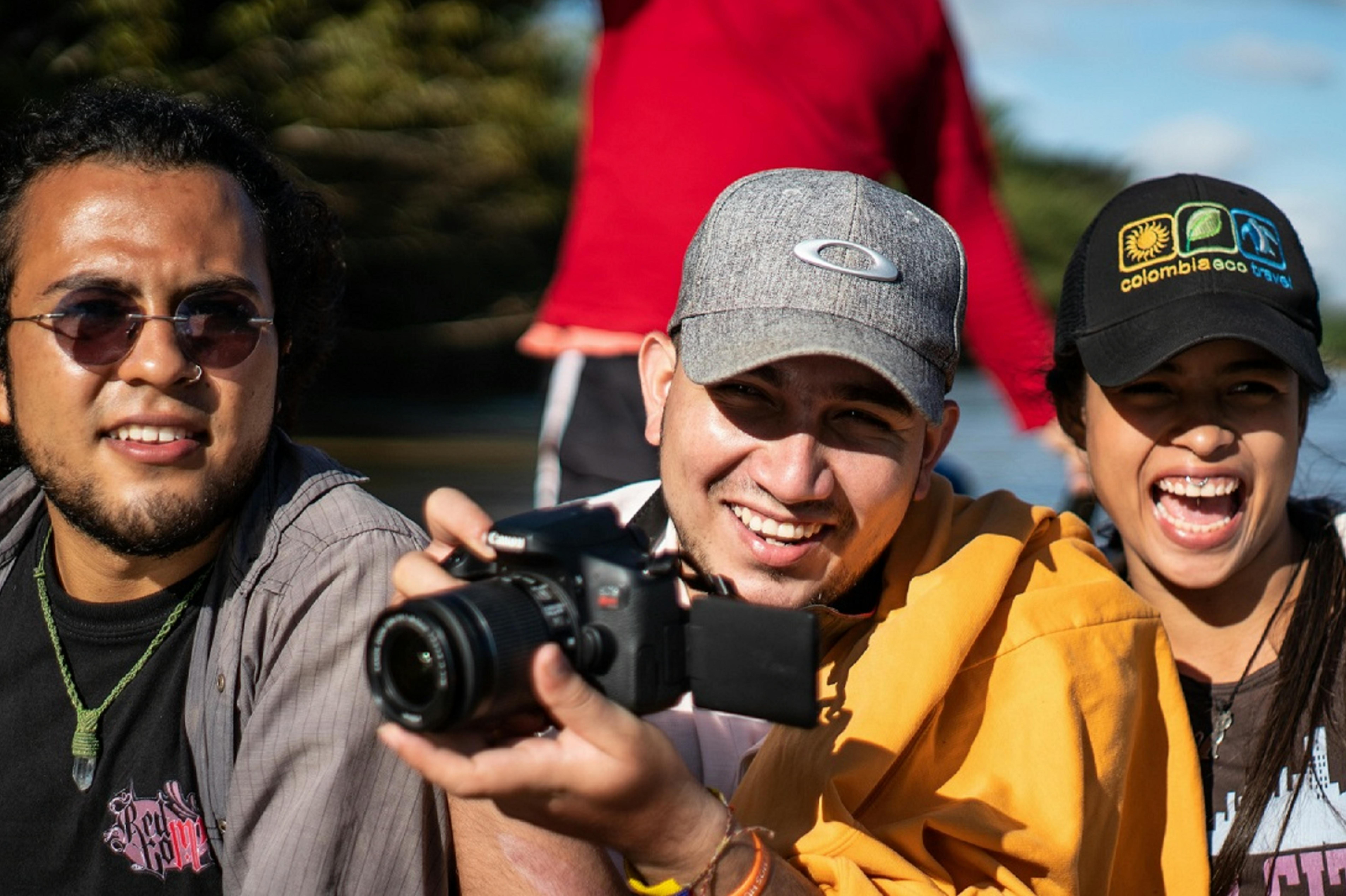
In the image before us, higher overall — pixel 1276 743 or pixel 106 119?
pixel 106 119

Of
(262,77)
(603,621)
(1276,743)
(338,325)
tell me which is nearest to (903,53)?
A: (338,325)

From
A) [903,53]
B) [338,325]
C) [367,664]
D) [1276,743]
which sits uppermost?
[903,53]

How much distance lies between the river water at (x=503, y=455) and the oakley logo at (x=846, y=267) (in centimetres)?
190

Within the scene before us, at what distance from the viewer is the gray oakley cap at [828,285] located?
197 cm

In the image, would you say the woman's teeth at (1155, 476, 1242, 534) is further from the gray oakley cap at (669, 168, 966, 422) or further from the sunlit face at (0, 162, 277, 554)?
the sunlit face at (0, 162, 277, 554)

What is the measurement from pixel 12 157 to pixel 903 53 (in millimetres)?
1916

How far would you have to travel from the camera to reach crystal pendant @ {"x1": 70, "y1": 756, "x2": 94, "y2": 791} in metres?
2.15

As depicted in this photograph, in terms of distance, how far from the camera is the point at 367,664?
1579 millimetres

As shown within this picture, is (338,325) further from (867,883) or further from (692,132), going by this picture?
(867,883)

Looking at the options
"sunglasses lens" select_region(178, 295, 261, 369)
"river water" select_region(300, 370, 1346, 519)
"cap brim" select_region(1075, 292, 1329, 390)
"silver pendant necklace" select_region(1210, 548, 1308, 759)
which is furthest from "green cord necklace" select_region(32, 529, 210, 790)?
"river water" select_region(300, 370, 1346, 519)

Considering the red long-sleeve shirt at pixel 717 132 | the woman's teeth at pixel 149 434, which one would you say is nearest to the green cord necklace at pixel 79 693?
the woman's teeth at pixel 149 434

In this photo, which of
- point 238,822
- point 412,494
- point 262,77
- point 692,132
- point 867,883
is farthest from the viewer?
point 262,77

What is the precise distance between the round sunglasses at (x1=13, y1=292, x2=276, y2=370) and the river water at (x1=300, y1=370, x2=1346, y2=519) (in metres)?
2.18

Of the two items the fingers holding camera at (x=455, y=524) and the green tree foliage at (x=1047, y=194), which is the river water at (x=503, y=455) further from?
the green tree foliage at (x=1047, y=194)
